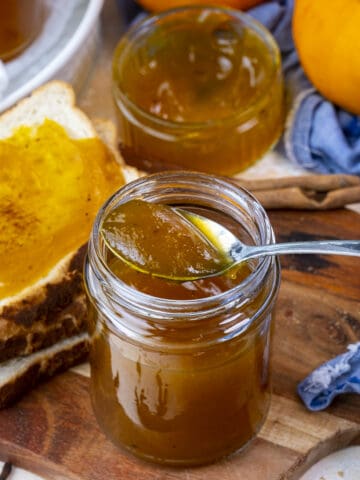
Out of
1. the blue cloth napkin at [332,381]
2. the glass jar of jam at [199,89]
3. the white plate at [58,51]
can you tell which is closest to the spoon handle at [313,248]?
the blue cloth napkin at [332,381]

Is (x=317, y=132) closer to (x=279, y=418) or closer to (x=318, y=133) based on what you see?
(x=318, y=133)

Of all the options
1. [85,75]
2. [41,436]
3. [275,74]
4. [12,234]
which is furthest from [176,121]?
[41,436]

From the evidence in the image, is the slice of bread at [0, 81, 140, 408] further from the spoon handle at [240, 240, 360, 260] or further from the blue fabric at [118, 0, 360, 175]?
the blue fabric at [118, 0, 360, 175]

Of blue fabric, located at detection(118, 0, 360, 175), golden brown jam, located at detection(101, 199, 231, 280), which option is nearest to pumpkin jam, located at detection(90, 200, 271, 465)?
golden brown jam, located at detection(101, 199, 231, 280)

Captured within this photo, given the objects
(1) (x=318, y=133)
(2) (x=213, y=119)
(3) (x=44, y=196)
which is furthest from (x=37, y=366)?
(1) (x=318, y=133)

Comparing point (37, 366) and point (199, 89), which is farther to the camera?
point (199, 89)
